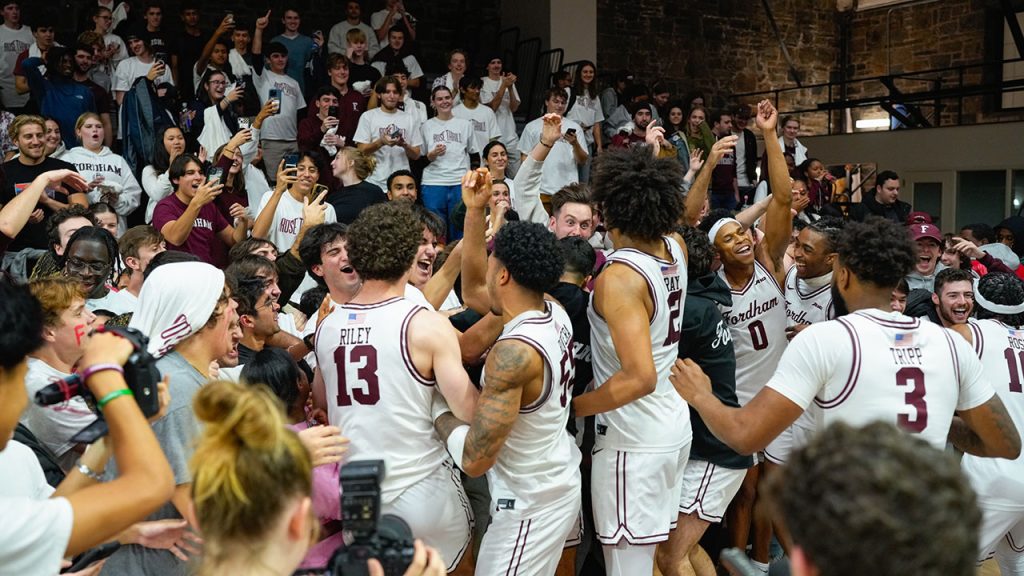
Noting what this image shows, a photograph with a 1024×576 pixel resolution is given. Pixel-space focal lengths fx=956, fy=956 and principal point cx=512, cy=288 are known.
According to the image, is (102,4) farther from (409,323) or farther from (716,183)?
(409,323)

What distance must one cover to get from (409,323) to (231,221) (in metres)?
4.78

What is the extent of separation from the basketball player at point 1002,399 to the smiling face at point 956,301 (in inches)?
23.7

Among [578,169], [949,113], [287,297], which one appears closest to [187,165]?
[287,297]

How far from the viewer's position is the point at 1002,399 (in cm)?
399

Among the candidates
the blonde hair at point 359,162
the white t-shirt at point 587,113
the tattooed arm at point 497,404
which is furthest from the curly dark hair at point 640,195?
the white t-shirt at point 587,113

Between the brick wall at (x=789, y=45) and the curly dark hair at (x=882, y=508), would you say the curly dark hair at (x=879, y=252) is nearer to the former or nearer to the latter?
the curly dark hair at (x=882, y=508)

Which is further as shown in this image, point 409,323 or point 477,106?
point 477,106

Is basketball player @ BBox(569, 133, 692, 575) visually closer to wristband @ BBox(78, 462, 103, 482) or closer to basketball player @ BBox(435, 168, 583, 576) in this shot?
basketball player @ BBox(435, 168, 583, 576)

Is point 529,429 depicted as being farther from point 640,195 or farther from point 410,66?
point 410,66

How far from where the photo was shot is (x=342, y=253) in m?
4.36

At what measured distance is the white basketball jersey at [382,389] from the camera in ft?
10.6

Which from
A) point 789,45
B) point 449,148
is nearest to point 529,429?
point 449,148

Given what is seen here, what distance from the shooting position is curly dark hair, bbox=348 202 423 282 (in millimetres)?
3260

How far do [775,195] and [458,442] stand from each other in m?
2.36
